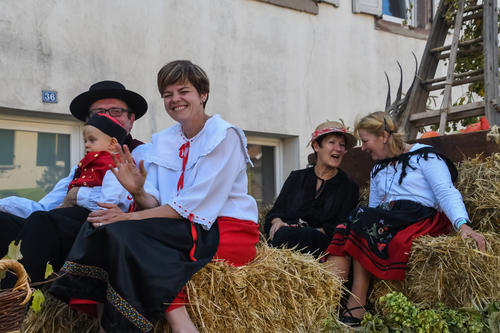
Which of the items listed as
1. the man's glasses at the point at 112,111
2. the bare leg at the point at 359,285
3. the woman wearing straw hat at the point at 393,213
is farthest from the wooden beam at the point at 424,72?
the man's glasses at the point at 112,111

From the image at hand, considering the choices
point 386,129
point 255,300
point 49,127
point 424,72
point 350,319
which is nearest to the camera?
point 255,300

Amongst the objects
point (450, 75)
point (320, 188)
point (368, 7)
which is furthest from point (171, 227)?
point (368, 7)

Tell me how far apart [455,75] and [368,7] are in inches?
86.2

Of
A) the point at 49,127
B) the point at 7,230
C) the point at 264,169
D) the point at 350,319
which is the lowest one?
the point at 350,319

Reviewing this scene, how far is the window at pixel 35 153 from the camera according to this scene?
4.26 meters

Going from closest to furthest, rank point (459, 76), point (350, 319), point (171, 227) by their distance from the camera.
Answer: point (171, 227) < point (350, 319) < point (459, 76)

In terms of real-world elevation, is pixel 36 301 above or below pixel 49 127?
below

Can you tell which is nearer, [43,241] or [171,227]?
[171,227]

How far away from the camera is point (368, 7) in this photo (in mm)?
6473

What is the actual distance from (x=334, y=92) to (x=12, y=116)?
3.83 metres

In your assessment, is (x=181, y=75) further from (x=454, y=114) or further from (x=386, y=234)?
(x=454, y=114)

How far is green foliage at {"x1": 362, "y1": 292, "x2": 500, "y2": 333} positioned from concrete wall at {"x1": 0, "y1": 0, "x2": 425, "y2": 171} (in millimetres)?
3071

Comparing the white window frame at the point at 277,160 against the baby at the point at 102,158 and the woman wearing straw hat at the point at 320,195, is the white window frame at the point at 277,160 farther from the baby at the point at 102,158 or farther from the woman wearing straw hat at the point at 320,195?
the baby at the point at 102,158

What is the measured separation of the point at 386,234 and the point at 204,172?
1396 mm
